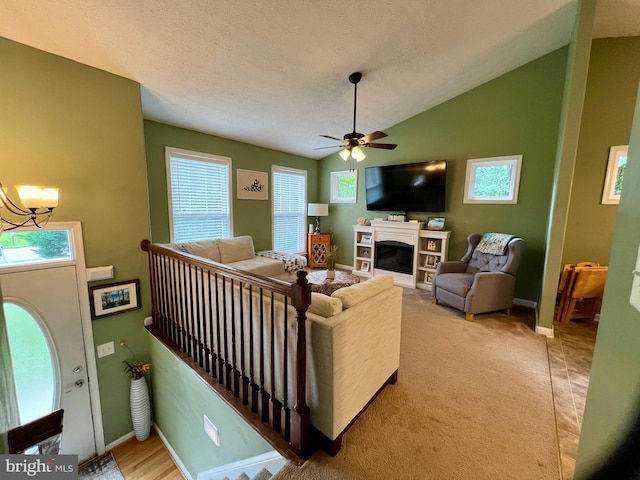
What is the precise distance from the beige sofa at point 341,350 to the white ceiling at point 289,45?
2.13 m

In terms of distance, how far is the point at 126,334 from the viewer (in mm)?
2678

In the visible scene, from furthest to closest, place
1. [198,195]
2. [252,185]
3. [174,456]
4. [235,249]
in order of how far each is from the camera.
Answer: [252,185] < [235,249] < [198,195] < [174,456]

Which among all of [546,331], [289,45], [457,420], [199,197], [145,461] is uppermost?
[289,45]

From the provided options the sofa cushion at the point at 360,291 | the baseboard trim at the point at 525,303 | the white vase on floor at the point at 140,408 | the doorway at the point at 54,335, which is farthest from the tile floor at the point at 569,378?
the doorway at the point at 54,335

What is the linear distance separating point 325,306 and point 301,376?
388mm

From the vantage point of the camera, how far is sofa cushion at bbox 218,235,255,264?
4.05 metres

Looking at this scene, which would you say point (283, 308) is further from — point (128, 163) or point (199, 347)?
point (128, 163)

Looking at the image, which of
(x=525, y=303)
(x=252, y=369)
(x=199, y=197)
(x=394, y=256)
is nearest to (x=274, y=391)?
(x=252, y=369)

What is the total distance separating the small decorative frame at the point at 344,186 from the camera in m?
5.64

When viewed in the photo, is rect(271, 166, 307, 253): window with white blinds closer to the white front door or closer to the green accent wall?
the green accent wall

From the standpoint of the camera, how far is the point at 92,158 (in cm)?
233

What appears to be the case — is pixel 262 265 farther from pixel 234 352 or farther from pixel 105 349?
pixel 234 352

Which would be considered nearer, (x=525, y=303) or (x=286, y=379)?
(x=286, y=379)

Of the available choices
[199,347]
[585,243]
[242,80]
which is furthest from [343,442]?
[585,243]
